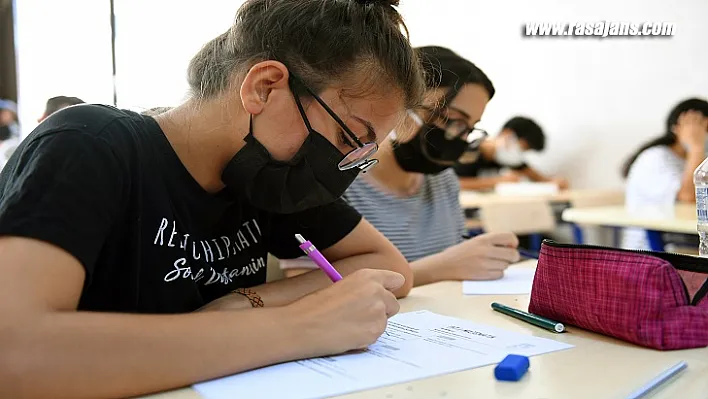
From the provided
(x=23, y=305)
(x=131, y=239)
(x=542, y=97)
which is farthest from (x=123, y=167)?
(x=542, y=97)

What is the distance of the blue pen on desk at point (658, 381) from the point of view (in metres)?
0.67

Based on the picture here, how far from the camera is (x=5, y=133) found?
2518 millimetres

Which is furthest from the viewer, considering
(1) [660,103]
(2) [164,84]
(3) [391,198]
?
(1) [660,103]

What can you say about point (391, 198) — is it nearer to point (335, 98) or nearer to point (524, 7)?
point (335, 98)

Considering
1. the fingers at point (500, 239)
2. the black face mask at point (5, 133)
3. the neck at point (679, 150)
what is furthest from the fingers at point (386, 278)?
the neck at point (679, 150)

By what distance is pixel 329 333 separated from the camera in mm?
771

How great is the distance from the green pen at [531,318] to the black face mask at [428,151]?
0.65 m

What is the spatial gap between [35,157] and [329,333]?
0.39 m

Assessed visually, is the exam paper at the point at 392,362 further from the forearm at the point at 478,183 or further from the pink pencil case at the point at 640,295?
the forearm at the point at 478,183

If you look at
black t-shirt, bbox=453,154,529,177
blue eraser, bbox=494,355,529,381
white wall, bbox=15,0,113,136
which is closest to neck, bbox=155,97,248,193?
blue eraser, bbox=494,355,529,381

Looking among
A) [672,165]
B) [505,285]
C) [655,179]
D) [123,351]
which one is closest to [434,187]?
[505,285]

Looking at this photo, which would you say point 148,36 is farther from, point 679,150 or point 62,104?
point 679,150

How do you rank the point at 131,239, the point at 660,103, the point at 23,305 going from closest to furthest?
the point at 23,305 → the point at 131,239 → the point at 660,103

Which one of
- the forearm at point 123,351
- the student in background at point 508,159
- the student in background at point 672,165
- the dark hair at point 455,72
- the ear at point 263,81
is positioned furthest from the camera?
the student in background at point 508,159
